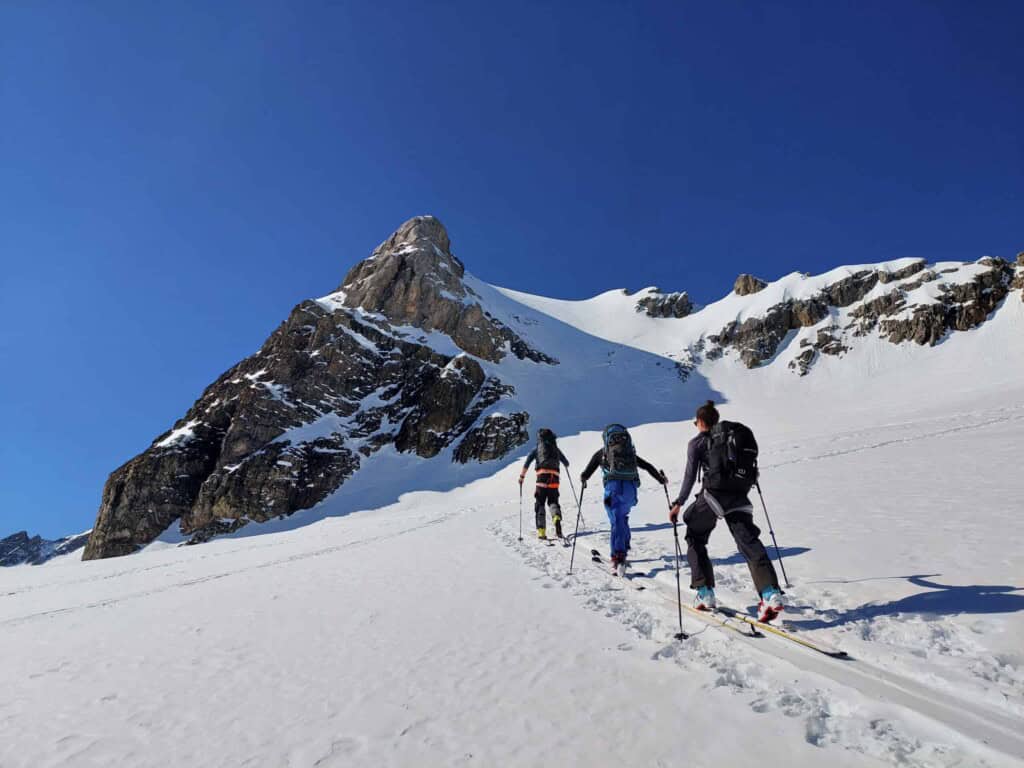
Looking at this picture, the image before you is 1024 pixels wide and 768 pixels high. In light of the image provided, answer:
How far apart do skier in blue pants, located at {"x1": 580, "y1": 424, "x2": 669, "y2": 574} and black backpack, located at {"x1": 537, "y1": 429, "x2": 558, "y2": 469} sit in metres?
2.62

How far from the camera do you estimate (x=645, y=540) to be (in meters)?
9.45

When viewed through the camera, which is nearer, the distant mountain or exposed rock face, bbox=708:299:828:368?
the distant mountain

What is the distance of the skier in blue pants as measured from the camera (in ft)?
23.5

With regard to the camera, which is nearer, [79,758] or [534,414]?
[79,758]

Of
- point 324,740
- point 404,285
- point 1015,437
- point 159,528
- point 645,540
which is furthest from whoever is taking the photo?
point 404,285

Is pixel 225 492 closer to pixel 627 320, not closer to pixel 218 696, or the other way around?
pixel 218 696

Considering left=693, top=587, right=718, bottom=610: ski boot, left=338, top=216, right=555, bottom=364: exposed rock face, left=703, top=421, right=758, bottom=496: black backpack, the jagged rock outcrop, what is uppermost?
left=338, top=216, right=555, bottom=364: exposed rock face

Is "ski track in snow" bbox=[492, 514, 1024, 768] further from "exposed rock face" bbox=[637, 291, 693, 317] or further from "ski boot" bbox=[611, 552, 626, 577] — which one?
"exposed rock face" bbox=[637, 291, 693, 317]

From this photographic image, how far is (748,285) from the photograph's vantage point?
9544 cm

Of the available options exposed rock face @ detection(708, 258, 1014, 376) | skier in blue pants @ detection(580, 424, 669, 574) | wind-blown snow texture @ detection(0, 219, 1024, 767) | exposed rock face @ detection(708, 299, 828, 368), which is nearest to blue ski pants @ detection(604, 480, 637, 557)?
skier in blue pants @ detection(580, 424, 669, 574)

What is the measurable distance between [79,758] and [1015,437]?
75.0 ft

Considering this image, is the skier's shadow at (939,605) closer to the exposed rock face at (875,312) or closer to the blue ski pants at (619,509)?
the blue ski pants at (619,509)

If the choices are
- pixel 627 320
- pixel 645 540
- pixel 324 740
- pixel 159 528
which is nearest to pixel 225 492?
pixel 159 528

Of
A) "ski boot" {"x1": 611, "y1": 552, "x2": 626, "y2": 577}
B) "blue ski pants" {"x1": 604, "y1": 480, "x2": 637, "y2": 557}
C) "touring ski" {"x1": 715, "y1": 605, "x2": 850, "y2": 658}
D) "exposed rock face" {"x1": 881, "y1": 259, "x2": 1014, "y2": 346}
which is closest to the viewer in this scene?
"touring ski" {"x1": 715, "y1": 605, "x2": 850, "y2": 658}
